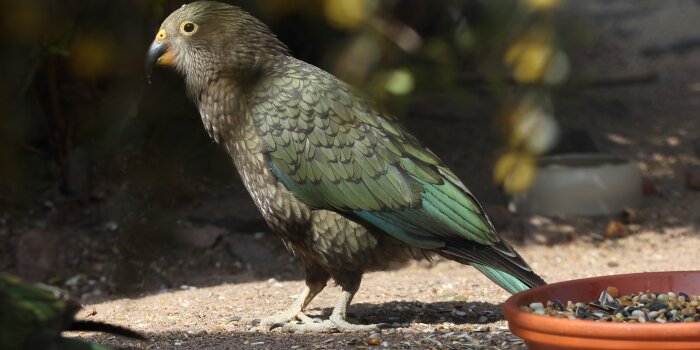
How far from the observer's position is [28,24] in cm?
313

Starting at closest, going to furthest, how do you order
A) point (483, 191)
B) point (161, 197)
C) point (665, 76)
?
point (161, 197), point (483, 191), point (665, 76)

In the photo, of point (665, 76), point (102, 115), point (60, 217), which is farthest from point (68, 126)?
point (665, 76)

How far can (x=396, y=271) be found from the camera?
673 cm

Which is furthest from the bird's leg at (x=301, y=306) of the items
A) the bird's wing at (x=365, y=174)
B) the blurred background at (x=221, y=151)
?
the blurred background at (x=221, y=151)

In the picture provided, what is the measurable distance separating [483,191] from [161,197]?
13.6 ft

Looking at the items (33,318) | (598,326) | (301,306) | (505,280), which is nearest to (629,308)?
(598,326)

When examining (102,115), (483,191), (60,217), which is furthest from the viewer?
(483,191)

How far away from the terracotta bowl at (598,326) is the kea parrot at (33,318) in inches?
58.6

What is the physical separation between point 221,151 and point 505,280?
1576mm

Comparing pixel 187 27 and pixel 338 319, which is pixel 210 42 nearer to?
pixel 187 27

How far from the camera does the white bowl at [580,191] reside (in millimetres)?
7473

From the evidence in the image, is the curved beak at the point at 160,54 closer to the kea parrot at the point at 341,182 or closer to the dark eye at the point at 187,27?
the dark eye at the point at 187,27

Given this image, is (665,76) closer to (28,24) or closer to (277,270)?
(277,270)

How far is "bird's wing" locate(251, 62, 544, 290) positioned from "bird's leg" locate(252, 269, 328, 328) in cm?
50
